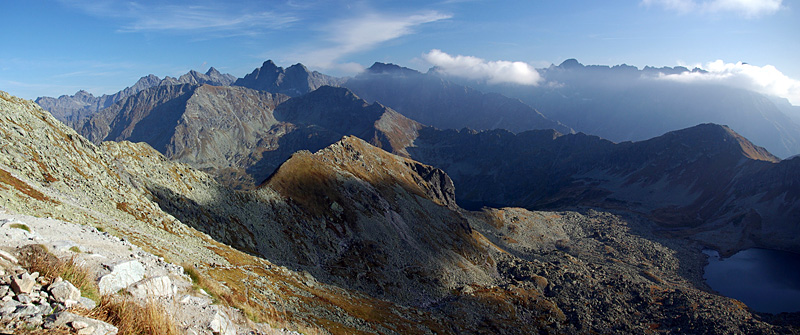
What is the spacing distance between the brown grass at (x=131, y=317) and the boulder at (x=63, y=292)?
725 mm

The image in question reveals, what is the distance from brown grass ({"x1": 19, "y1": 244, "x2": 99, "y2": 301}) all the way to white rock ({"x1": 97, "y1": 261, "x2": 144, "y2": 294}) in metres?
0.44

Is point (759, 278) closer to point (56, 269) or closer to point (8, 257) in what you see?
point (56, 269)

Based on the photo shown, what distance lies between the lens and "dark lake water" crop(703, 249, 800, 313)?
5044 inches

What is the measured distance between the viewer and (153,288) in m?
15.5

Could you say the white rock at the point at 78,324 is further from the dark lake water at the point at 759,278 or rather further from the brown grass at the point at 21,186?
the dark lake water at the point at 759,278

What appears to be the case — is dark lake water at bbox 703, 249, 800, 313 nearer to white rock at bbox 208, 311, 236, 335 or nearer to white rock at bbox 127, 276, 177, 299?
white rock at bbox 208, 311, 236, 335

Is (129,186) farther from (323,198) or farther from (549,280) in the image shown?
(549,280)

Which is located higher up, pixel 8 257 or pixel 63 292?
pixel 8 257

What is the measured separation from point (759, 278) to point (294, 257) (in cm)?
18533

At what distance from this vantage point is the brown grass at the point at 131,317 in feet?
36.6

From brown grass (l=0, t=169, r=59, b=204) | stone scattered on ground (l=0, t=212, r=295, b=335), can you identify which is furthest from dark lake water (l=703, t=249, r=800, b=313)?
brown grass (l=0, t=169, r=59, b=204)

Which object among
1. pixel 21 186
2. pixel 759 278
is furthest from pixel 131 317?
pixel 759 278

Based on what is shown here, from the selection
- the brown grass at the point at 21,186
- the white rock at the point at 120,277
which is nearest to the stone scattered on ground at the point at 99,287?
the white rock at the point at 120,277

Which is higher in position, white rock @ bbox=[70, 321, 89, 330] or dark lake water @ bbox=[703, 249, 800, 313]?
white rock @ bbox=[70, 321, 89, 330]
